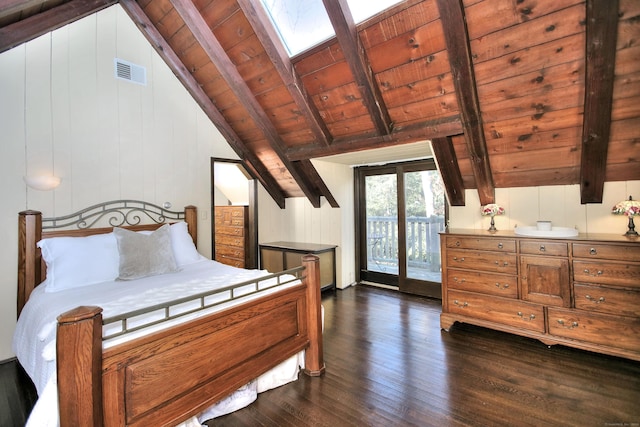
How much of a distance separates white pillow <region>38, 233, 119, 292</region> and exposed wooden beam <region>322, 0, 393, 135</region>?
2.59 metres

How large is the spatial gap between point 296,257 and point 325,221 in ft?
2.59

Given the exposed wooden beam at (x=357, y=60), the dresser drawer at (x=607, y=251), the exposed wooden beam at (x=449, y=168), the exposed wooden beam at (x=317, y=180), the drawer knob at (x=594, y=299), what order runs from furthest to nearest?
the exposed wooden beam at (x=317, y=180) < the exposed wooden beam at (x=449, y=168) < the drawer knob at (x=594, y=299) < the dresser drawer at (x=607, y=251) < the exposed wooden beam at (x=357, y=60)

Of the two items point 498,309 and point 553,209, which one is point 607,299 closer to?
point 498,309

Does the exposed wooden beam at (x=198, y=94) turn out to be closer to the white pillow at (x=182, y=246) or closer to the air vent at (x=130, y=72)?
the air vent at (x=130, y=72)

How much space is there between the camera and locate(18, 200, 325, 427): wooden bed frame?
119cm

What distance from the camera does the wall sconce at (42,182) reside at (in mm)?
Result: 2613

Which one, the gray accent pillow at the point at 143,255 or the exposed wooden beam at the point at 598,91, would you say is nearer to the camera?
the exposed wooden beam at the point at 598,91

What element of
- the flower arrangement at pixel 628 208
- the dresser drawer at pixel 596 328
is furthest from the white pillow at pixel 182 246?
the flower arrangement at pixel 628 208

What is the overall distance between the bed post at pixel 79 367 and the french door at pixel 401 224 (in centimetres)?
361

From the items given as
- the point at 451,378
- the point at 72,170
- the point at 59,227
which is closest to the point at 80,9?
the point at 72,170

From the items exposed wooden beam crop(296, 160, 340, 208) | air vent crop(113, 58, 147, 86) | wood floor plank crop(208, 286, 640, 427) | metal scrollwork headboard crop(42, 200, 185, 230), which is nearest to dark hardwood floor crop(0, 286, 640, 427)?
wood floor plank crop(208, 286, 640, 427)

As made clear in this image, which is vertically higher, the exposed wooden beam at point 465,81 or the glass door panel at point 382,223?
the exposed wooden beam at point 465,81

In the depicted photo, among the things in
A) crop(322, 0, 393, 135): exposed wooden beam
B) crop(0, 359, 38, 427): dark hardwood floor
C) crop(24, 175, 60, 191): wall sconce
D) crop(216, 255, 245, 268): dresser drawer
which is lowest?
crop(0, 359, 38, 427): dark hardwood floor

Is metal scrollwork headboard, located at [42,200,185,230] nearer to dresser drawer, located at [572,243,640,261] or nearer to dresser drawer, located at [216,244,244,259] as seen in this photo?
dresser drawer, located at [216,244,244,259]
